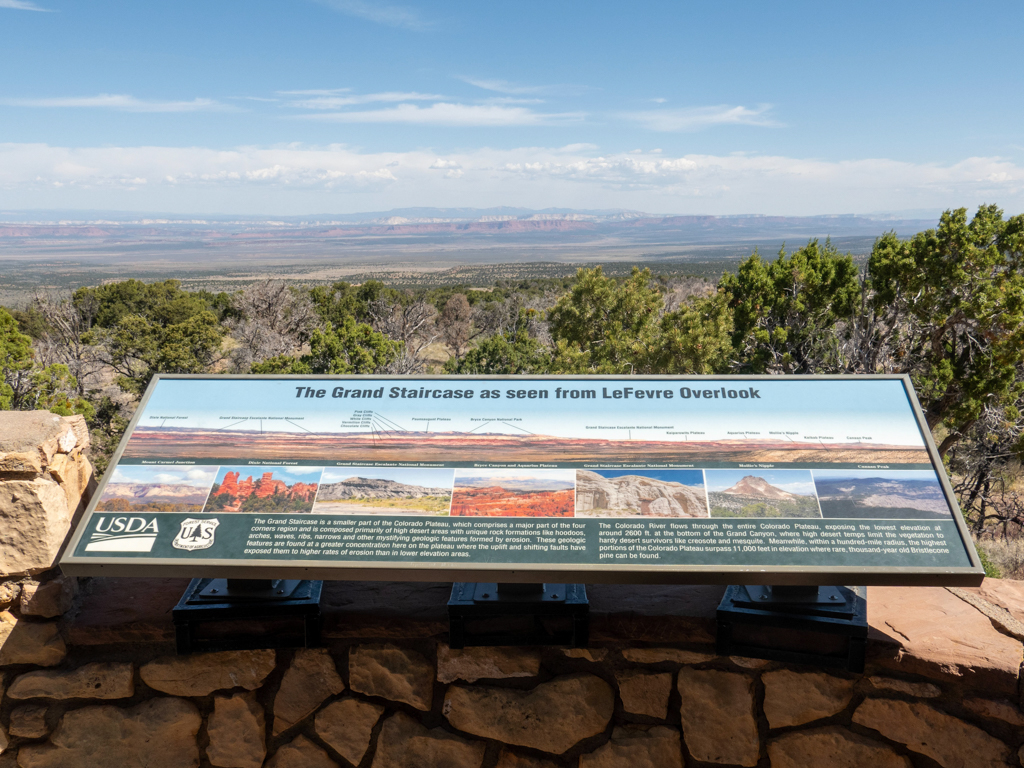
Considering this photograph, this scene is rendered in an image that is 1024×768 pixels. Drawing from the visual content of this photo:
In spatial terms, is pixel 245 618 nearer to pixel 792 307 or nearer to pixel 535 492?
pixel 535 492

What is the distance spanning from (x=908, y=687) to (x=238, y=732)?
191 cm

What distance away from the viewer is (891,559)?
5.41 feet

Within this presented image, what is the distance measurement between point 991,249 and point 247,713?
11705 mm

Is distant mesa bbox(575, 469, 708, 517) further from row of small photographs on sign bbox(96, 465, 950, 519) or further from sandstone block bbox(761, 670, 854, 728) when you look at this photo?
sandstone block bbox(761, 670, 854, 728)

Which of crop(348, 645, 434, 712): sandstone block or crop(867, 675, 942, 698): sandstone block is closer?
crop(867, 675, 942, 698): sandstone block

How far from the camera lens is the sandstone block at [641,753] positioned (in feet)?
6.48

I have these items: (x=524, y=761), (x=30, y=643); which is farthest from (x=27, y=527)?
(x=524, y=761)

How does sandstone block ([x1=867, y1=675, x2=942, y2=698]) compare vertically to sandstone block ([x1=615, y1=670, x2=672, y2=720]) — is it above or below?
above

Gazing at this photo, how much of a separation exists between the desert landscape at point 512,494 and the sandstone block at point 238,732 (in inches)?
36.5

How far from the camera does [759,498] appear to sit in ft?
5.86

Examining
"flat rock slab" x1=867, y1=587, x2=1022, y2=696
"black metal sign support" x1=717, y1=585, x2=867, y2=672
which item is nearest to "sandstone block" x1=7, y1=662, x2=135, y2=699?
"black metal sign support" x1=717, y1=585, x2=867, y2=672

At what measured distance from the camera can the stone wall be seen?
193 cm

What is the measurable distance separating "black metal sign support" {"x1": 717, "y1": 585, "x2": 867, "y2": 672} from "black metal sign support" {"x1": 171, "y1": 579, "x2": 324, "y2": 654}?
117 cm

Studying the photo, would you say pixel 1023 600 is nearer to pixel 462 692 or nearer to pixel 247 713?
pixel 462 692
